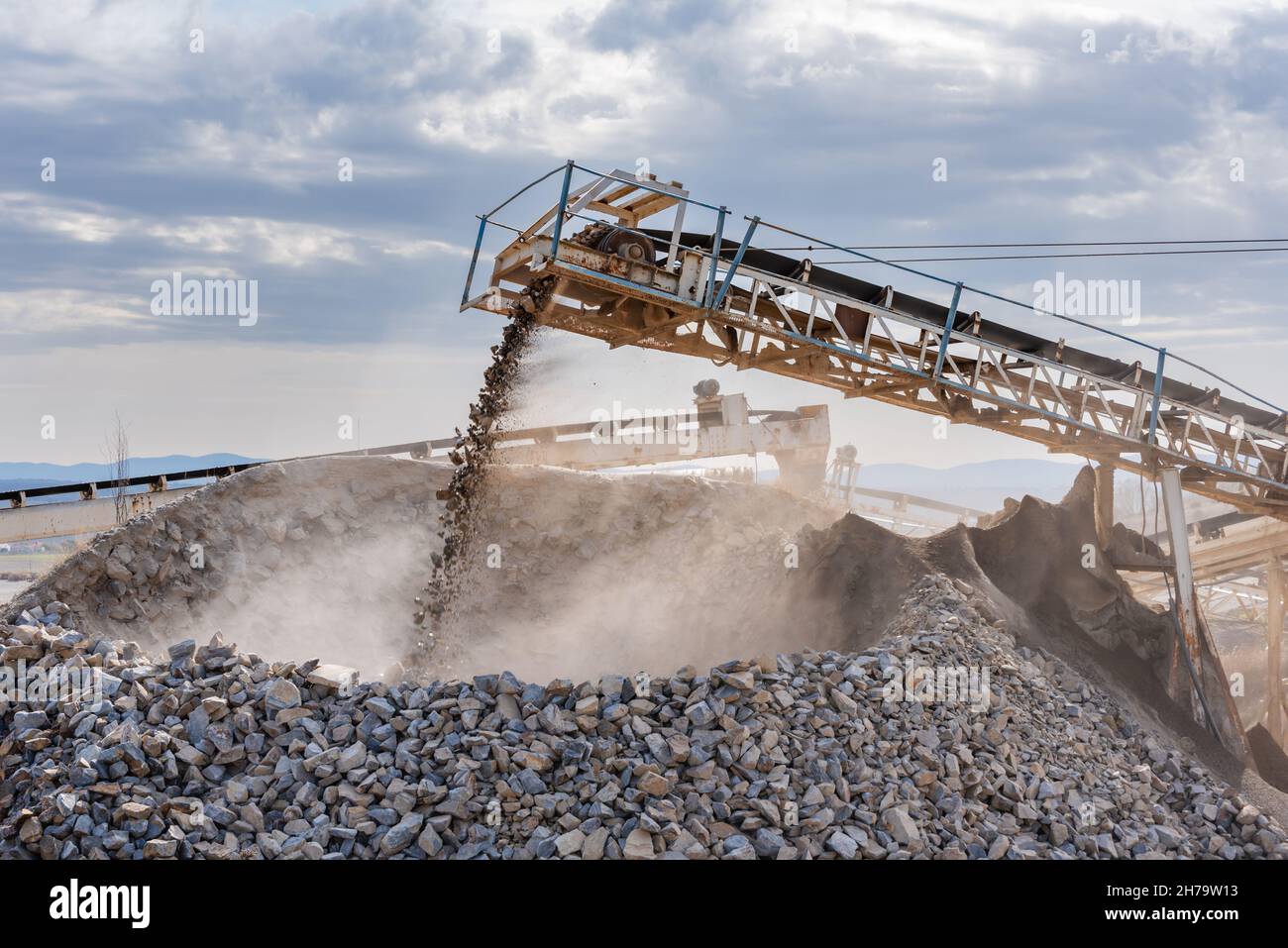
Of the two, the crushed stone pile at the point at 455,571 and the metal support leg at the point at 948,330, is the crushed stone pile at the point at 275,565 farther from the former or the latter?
the metal support leg at the point at 948,330

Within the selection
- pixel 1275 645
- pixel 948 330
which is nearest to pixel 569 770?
pixel 948 330

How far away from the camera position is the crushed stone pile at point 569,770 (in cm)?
867

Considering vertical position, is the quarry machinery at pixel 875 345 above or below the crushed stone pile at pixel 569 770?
above

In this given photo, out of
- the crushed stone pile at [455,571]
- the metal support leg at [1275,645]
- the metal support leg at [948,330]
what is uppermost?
the metal support leg at [948,330]

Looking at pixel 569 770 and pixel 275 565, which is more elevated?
pixel 275 565

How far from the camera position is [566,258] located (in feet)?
37.7

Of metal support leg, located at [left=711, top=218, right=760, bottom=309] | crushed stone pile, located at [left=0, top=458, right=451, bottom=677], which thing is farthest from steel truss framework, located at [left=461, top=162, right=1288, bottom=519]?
crushed stone pile, located at [left=0, top=458, right=451, bottom=677]

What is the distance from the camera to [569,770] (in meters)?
8.91

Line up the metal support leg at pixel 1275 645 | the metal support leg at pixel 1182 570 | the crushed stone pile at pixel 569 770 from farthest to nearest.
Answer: the metal support leg at pixel 1275 645 → the metal support leg at pixel 1182 570 → the crushed stone pile at pixel 569 770

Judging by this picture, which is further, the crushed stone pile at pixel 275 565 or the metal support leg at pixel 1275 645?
the metal support leg at pixel 1275 645

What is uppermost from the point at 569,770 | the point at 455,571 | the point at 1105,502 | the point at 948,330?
the point at 948,330

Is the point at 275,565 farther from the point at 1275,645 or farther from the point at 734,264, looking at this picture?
the point at 1275,645

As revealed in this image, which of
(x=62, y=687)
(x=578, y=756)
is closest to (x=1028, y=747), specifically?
(x=578, y=756)

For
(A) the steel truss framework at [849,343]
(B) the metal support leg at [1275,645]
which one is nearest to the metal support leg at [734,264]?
(A) the steel truss framework at [849,343]
